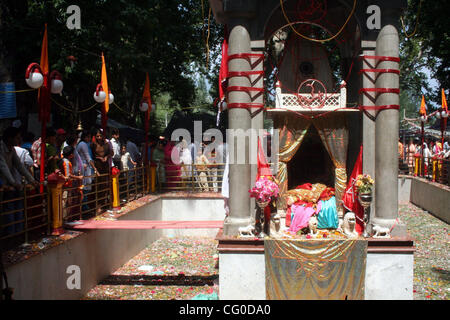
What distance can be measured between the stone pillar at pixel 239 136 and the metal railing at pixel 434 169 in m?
9.38

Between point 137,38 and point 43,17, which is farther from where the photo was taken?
point 137,38

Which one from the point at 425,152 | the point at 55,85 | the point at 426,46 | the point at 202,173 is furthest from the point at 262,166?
the point at 426,46

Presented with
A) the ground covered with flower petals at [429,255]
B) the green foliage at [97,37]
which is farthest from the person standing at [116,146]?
the ground covered with flower petals at [429,255]

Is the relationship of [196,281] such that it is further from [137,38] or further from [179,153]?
[137,38]

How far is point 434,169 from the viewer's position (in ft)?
51.3

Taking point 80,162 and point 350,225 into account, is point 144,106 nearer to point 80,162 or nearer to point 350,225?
point 80,162

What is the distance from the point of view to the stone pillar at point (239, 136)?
730cm

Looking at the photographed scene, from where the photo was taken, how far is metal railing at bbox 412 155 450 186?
46.9 feet

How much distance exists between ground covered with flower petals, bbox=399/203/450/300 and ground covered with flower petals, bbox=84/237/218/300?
3.98 metres

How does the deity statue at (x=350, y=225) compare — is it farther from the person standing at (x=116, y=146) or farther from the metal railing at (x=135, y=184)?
the person standing at (x=116, y=146)

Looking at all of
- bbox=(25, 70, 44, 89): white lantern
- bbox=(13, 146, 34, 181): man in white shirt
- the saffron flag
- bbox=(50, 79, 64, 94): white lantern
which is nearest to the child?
bbox=(13, 146, 34, 181): man in white shirt
